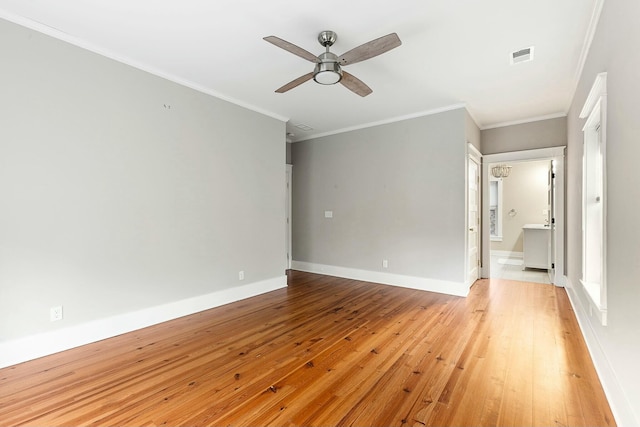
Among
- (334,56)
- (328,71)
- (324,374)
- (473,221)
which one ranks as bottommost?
(324,374)

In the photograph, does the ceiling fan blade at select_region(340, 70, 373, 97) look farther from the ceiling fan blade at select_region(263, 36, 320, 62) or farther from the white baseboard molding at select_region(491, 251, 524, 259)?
the white baseboard molding at select_region(491, 251, 524, 259)

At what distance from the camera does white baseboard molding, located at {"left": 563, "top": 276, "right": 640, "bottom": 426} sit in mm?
1583

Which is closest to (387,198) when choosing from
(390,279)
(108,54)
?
(390,279)

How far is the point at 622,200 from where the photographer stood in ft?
5.57

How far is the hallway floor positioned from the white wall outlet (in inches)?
248

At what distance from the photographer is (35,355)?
2488 millimetres

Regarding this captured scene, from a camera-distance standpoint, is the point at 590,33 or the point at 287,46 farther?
the point at 590,33

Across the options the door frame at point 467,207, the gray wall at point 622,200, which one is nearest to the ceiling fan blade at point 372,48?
the gray wall at point 622,200

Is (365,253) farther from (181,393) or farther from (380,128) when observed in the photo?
(181,393)

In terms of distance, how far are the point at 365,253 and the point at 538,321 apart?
2640mm

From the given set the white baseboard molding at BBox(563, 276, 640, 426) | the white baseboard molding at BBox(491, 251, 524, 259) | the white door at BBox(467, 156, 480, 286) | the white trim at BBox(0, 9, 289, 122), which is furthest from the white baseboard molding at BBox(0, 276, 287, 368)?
the white baseboard molding at BBox(491, 251, 524, 259)

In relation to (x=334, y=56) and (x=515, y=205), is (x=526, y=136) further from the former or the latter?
(x=334, y=56)

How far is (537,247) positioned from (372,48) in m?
5.89

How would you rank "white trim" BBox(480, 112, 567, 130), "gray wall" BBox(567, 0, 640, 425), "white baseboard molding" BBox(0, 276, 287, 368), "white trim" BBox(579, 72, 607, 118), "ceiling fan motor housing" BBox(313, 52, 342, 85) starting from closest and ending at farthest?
"gray wall" BBox(567, 0, 640, 425) < "white trim" BBox(579, 72, 607, 118) < "white baseboard molding" BBox(0, 276, 287, 368) < "ceiling fan motor housing" BBox(313, 52, 342, 85) < "white trim" BBox(480, 112, 567, 130)
